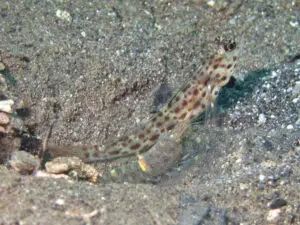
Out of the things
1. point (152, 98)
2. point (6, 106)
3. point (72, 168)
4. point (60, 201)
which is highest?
point (152, 98)

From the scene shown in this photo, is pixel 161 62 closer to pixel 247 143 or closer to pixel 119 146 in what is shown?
pixel 119 146

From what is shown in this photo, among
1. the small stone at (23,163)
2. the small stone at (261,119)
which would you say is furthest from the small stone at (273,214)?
the small stone at (23,163)

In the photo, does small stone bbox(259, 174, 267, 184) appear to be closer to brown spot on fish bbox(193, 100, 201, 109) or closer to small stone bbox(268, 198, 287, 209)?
small stone bbox(268, 198, 287, 209)

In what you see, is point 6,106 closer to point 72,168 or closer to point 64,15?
point 72,168

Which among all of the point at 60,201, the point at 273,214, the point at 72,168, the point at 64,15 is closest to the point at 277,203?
the point at 273,214

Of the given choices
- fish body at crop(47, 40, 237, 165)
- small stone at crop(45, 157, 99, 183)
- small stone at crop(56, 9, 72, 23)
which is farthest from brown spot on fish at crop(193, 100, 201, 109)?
small stone at crop(56, 9, 72, 23)

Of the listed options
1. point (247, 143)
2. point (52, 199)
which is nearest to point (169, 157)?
point (247, 143)

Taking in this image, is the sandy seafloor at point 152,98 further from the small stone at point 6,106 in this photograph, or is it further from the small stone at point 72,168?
the small stone at point 72,168
